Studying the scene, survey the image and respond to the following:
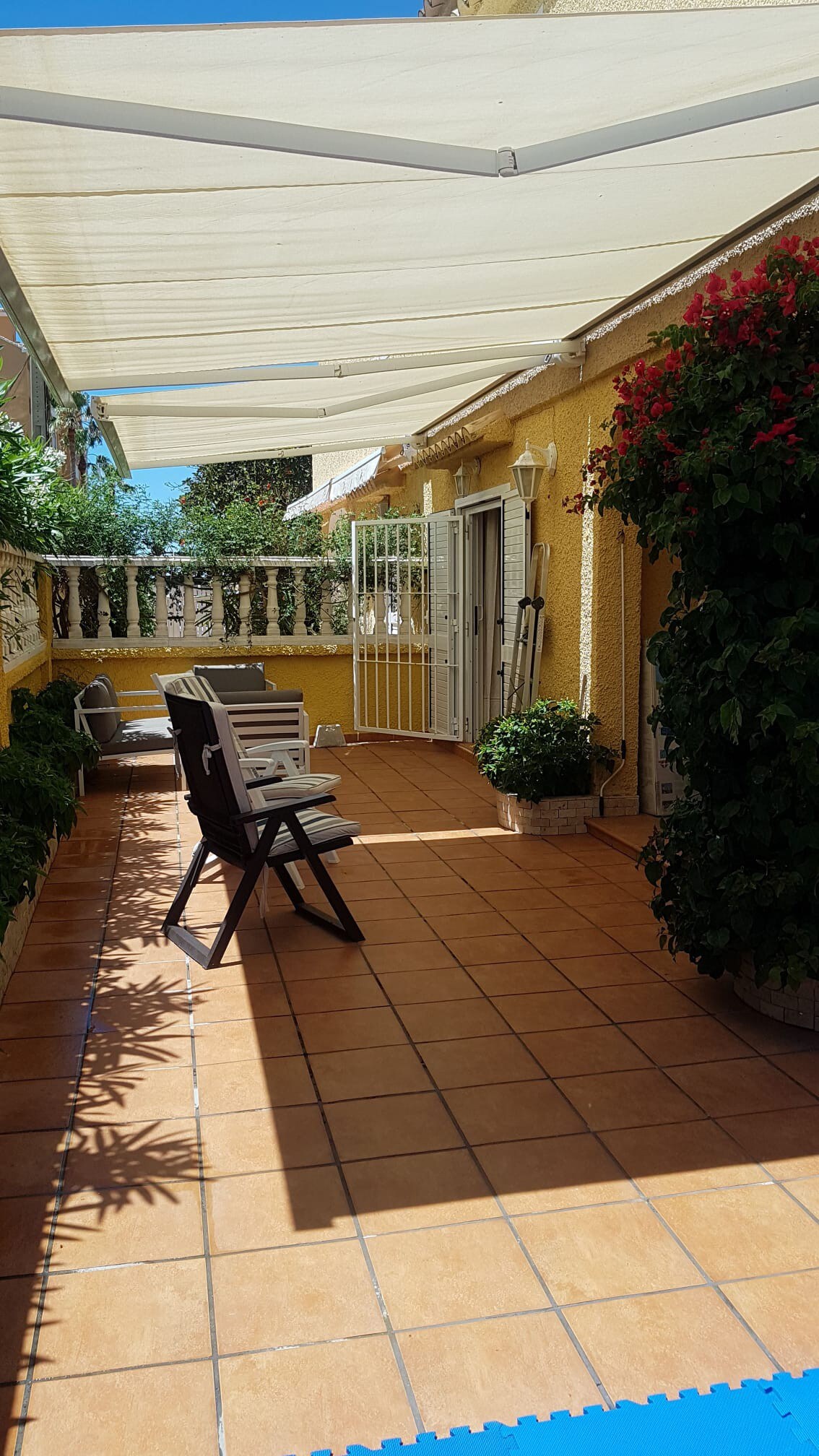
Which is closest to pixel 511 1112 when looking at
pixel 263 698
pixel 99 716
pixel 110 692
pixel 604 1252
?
pixel 604 1252

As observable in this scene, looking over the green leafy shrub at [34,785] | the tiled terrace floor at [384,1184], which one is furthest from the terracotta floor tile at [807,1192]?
the green leafy shrub at [34,785]

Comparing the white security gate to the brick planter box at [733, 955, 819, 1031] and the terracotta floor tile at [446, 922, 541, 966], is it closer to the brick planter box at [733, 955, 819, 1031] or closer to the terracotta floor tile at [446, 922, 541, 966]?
the terracotta floor tile at [446, 922, 541, 966]

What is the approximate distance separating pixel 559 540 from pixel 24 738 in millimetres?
4143

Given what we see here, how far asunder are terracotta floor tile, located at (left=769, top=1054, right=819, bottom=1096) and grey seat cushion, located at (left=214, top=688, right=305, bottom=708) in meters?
5.40

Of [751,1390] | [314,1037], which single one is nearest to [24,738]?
[314,1037]

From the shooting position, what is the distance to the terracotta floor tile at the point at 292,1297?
2592mm

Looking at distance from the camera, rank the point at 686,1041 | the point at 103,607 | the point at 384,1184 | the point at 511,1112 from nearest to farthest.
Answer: the point at 384,1184, the point at 511,1112, the point at 686,1041, the point at 103,607

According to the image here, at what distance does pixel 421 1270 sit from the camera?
283 centimetres

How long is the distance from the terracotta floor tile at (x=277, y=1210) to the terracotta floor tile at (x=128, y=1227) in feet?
0.21

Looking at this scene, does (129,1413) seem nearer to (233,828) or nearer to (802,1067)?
(802,1067)

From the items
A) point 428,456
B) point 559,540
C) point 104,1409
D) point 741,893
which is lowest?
point 104,1409

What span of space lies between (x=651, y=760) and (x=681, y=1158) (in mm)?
4651

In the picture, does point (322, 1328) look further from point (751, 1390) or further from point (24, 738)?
point (24, 738)

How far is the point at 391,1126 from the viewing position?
11.7ft
